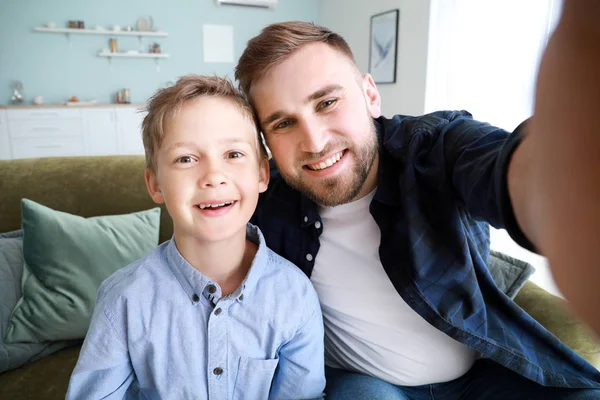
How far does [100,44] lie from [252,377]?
5772 mm

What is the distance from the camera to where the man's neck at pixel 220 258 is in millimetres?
994

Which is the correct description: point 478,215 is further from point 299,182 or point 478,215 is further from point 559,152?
point 559,152

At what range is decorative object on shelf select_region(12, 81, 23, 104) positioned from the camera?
530cm

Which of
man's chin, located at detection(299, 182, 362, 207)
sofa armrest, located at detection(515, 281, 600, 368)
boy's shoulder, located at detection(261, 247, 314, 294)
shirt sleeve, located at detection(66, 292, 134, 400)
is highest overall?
man's chin, located at detection(299, 182, 362, 207)

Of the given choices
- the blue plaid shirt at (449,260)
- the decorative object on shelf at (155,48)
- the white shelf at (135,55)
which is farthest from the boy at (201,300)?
the decorative object on shelf at (155,48)

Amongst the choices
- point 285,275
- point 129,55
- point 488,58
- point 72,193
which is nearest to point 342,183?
point 285,275

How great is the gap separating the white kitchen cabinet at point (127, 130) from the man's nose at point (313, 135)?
478 centimetres

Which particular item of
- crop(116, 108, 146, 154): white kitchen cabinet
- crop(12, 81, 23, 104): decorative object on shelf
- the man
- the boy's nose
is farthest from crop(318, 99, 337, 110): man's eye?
crop(12, 81, 23, 104): decorative object on shelf

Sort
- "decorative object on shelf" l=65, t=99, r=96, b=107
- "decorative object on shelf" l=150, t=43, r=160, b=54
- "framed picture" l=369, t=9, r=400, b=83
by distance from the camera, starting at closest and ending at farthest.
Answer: "framed picture" l=369, t=9, r=400, b=83 < "decorative object on shelf" l=65, t=99, r=96, b=107 < "decorative object on shelf" l=150, t=43, r=160, b=54

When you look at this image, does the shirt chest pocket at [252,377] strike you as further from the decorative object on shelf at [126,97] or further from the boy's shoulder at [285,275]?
the decorative object on shelf at [126,97]

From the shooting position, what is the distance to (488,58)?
3184 mm

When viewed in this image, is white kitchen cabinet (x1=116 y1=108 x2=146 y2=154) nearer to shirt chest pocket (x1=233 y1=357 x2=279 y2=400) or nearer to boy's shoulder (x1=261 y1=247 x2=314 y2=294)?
boy's shoulder (x1=261 y1=247 x2=314 y2=294)

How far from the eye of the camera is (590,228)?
10.8 inches

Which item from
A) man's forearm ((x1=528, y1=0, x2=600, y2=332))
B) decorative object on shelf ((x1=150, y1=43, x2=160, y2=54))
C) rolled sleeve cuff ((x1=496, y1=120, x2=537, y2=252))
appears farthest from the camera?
decorative object on shelf ((x1=150, y1=43, x2=160, y2=54))
